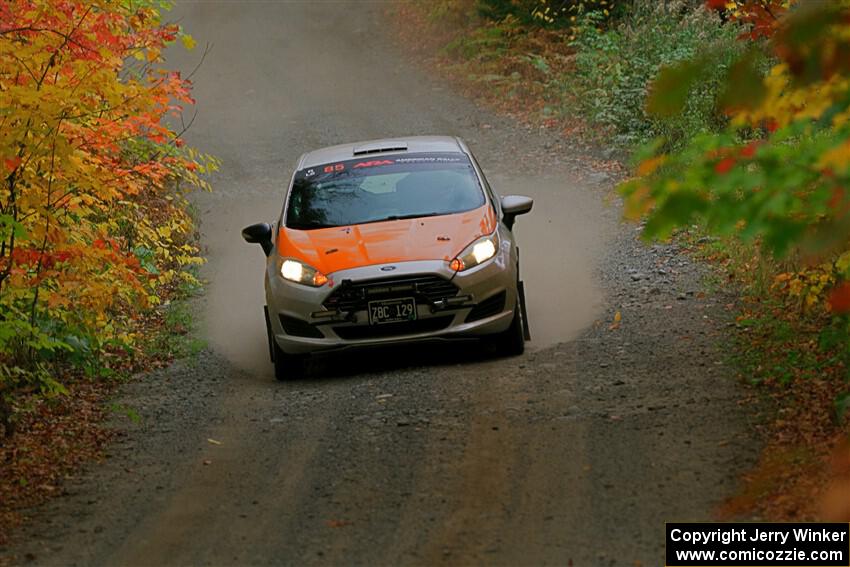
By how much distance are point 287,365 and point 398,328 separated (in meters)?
1.24

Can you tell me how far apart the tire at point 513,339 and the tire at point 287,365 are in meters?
1.76

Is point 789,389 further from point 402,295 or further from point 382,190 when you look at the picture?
point 382,190

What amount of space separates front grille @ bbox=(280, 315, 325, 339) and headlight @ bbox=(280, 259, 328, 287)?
0.34 m

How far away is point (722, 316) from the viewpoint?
37.5 feet

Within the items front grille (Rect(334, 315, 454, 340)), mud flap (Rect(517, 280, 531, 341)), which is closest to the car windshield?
mud flap (Rect(517, 280, 531, 341))

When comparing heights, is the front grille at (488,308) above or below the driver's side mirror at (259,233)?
below

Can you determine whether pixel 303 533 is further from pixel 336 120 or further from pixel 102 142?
pixel 336 120

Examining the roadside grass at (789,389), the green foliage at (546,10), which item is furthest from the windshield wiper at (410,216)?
the green foliage at (546,10)

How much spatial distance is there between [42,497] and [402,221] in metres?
4.17

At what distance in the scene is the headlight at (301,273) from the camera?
411 inches

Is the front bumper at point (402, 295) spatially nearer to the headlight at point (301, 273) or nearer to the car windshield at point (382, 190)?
the headlight at point (301, 273)

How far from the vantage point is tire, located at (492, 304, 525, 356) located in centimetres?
1081

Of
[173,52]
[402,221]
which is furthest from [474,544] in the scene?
[173,52]

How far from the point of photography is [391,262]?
Answer: 10.4m
